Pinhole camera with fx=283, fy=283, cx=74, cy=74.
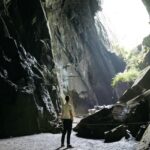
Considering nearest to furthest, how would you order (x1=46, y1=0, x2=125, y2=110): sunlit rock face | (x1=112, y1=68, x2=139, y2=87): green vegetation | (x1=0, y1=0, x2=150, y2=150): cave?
(x1=0, y1=0, x2=150, y2=150): cave → (x1=112, y1=68, x2=139, y2=87): green vegetation → (x1=46, y1=0, x2=125, y2=110): sunlit rock face

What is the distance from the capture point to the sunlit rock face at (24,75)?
17047 millimetres

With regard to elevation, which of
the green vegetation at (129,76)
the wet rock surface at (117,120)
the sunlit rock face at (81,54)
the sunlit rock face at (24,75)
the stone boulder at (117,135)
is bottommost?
the stone boulder at (117,135)

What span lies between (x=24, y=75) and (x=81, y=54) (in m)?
24.9

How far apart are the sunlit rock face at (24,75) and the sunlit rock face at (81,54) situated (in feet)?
28.8

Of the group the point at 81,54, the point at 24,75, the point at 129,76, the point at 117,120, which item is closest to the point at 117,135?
the point at 117,120

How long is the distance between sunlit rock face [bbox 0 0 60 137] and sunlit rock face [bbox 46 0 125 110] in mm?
8782

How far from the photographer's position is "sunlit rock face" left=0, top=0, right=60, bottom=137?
1705 cm

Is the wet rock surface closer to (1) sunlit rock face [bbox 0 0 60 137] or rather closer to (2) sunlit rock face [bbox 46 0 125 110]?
(1) sunlit rock face [bbox 0 0 60 137]

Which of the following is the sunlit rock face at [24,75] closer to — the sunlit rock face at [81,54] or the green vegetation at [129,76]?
the sunlit rock face at [81,54]

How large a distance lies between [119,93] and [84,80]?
606 cm

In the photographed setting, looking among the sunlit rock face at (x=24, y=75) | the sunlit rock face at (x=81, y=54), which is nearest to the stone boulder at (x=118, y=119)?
the sunlit rock face at (x=24, y=75)

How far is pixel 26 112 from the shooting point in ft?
57.4

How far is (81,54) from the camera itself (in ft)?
141

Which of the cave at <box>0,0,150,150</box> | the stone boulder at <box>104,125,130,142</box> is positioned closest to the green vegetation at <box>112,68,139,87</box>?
the cave at <box>0,0,150,150</box>
